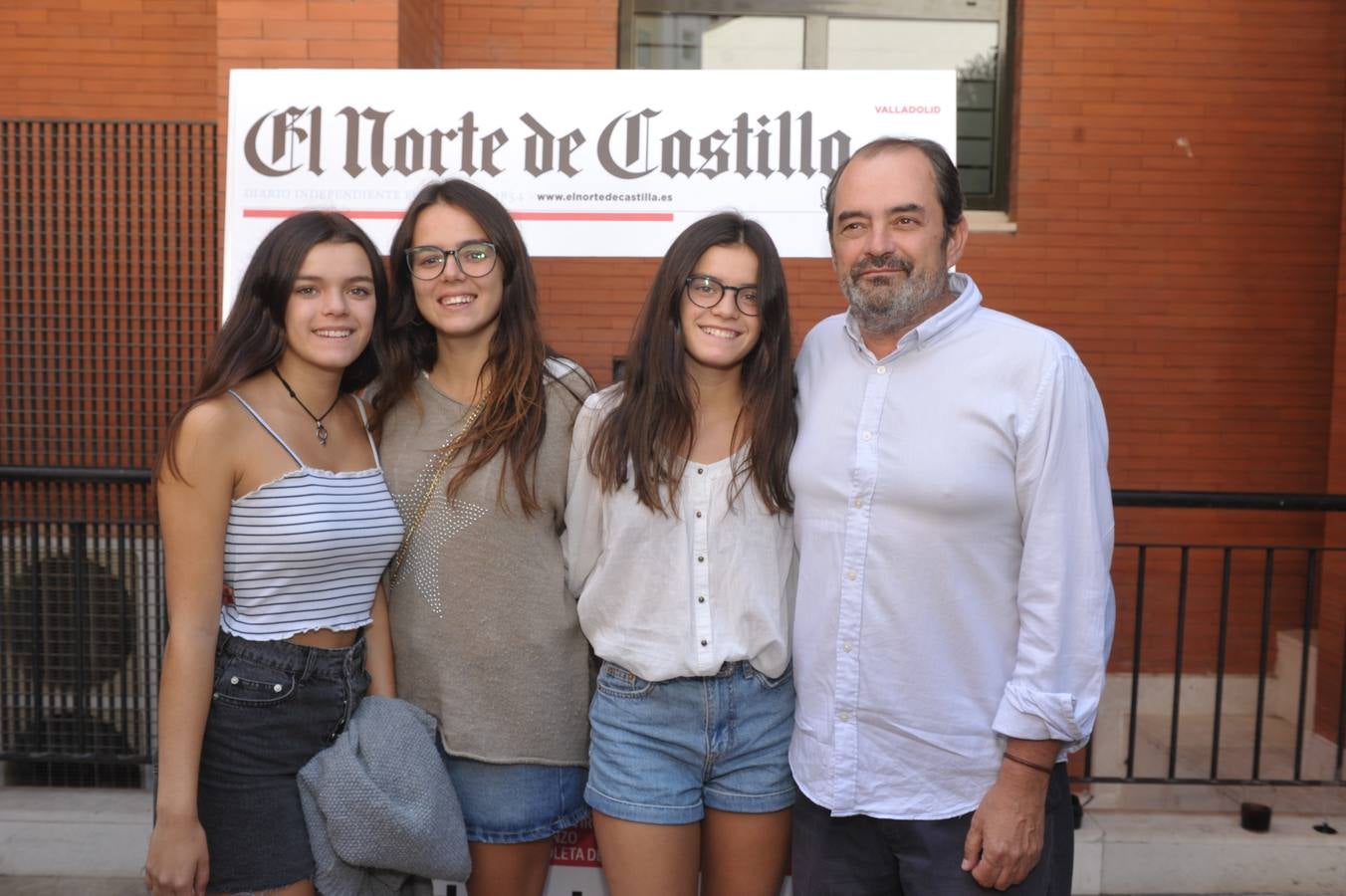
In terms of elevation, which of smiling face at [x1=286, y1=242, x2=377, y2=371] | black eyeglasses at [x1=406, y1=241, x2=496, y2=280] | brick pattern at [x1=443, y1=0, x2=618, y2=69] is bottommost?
smiling face at [x1=286, y1=242, x2=377, y2=371]

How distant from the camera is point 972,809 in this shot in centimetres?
227

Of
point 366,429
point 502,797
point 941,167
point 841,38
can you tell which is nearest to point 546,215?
point 366,429

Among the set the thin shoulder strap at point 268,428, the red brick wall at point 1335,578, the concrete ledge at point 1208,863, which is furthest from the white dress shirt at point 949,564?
the red brick wall at point 1335,578

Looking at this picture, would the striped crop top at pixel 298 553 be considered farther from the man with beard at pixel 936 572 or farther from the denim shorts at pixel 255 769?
the man with beard at pixel 936 572


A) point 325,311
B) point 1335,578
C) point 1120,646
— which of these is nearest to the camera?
point 325,311

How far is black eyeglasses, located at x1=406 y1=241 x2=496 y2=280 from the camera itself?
2.58 m

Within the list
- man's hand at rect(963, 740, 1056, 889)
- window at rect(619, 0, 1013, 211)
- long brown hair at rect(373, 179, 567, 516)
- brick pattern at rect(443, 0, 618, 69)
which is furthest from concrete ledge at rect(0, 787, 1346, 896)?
brick pattern at rect(443, 0, 618, 69)

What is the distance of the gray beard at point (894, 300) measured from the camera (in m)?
2.32

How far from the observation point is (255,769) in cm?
228

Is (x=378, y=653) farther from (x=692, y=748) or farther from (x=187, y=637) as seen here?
(x=692, y=748)

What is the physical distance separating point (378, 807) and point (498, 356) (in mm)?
1038

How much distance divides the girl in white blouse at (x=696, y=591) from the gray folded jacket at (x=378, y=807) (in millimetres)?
343

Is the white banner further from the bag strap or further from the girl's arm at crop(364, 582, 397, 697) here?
the girl's arm at crop(364, 582, 397, 697)

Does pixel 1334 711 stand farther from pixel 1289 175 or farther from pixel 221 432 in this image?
pixel 221 432
